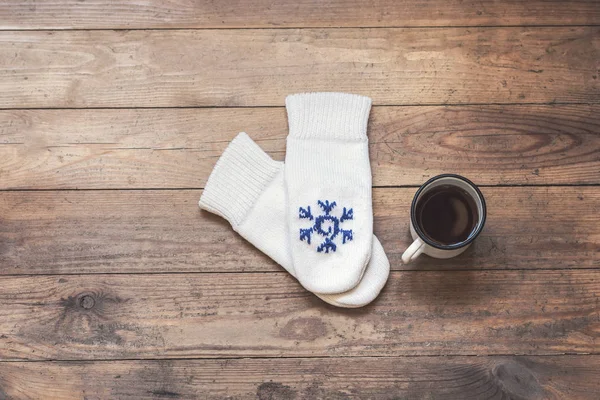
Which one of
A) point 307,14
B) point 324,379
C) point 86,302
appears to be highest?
point 307,14

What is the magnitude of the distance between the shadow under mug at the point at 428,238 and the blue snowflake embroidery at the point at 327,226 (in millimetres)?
98

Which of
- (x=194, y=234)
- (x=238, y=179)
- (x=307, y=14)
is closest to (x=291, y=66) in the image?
(x=307, y=14)

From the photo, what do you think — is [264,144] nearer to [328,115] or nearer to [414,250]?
[328,115]

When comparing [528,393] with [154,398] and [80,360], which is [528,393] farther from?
[80,360]

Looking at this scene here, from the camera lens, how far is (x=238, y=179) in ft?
2.78

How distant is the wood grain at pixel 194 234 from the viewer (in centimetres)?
84

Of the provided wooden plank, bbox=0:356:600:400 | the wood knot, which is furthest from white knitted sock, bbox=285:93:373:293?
the wood knot

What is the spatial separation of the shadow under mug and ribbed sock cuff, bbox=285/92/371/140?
144 mm

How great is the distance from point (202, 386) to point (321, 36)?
0.58 metres

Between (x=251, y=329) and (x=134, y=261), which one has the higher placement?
(x=134, y=261)

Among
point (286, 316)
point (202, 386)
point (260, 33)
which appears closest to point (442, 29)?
point (260, 33)

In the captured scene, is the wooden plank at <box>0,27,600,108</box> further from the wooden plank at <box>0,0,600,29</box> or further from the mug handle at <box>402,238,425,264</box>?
the mug handle at <box>402,238,425,264</box>

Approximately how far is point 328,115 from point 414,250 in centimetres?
25

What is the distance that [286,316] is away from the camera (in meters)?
0.82
